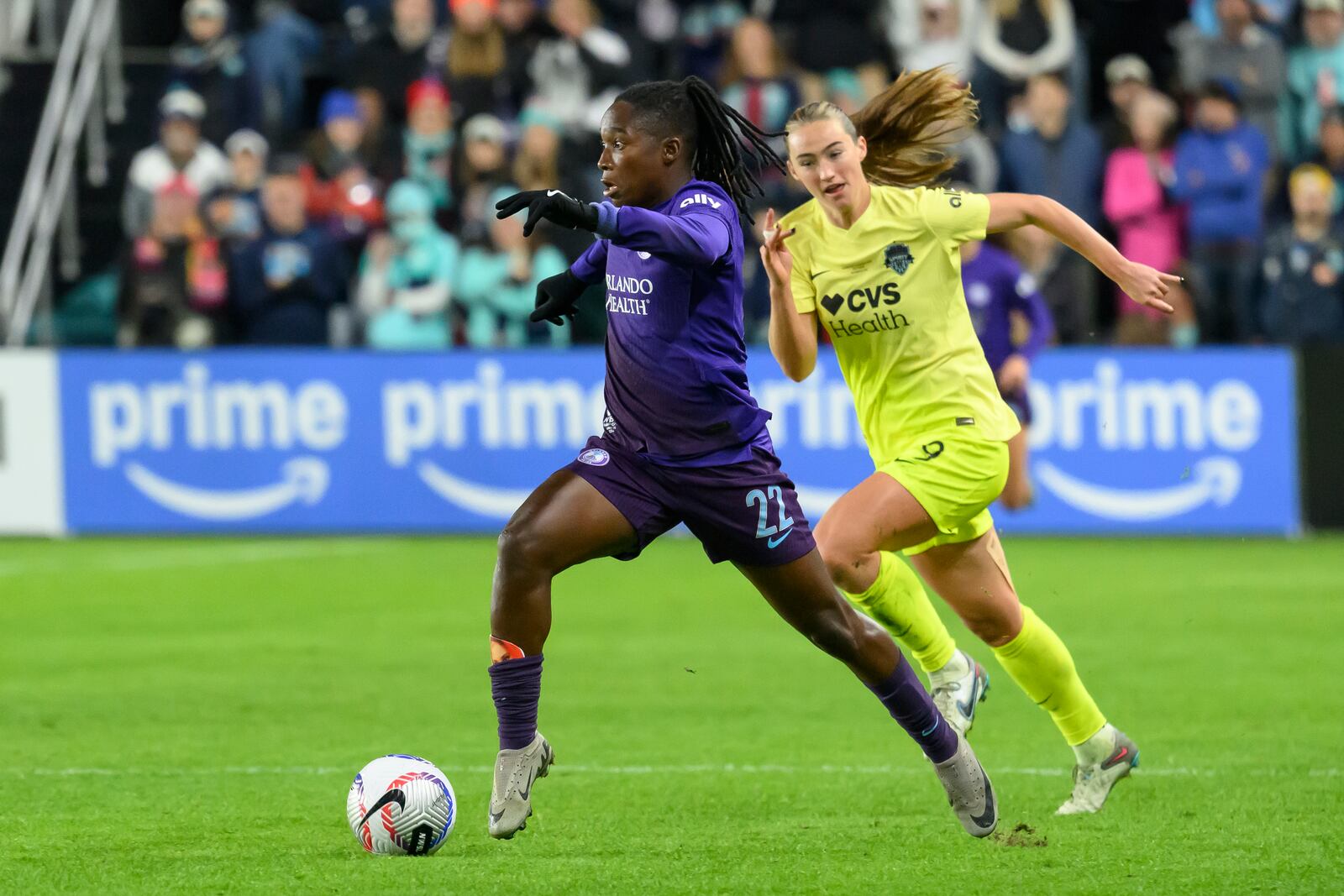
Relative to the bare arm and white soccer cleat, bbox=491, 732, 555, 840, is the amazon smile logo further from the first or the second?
white soccer cleat, bbox=491, 732, 555, 840

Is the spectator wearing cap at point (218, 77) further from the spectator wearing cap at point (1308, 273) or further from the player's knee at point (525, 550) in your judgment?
the player's knee at point (525, 550)

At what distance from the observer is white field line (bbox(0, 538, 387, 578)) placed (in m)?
14.8

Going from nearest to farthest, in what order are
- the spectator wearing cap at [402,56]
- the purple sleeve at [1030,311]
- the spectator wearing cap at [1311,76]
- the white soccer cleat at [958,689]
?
the white soccer cleat at [958,689] → the purple sleeve at [1030,311] → the spectator wearing cap at [1311,76] → the spectator wearing cap at [402,56]

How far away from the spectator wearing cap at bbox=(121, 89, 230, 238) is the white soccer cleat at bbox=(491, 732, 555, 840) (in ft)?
41.6

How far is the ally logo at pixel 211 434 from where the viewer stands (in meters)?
16.4

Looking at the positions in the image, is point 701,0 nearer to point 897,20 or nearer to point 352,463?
point 897,20

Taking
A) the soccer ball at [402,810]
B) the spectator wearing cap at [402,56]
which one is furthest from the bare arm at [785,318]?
the spectator wearing cap at [402,56]

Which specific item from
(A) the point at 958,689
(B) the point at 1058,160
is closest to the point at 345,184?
(B) the point at 1058,160

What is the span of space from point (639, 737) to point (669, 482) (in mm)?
2405

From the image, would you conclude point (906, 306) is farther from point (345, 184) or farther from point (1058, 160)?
point (345, 184)

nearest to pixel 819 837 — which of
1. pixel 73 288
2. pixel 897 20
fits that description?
pixel 897 20

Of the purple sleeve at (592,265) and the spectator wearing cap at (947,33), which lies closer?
the purple sleeve at (592,265)

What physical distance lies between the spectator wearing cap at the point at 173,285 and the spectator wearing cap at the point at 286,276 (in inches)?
8.2

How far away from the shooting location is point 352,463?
53.9 feet
